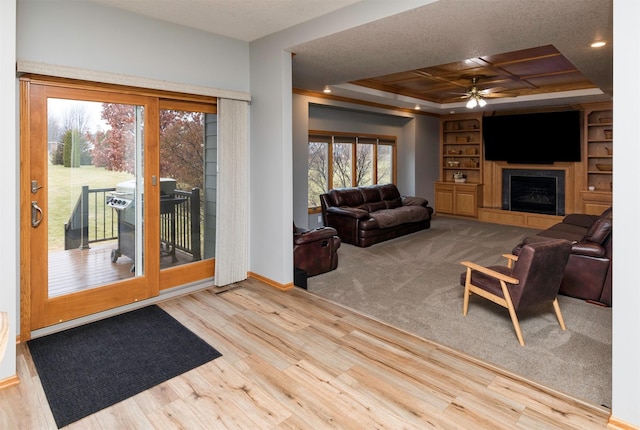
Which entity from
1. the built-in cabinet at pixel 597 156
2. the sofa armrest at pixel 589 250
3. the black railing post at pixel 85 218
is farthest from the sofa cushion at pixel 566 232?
the black railing post at pixel 85 218

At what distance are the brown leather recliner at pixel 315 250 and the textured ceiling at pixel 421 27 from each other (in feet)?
6.88

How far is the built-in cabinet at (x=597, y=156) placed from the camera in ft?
25.1

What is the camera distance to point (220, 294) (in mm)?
4066

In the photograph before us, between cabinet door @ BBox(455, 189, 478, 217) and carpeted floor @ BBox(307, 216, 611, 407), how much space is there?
123 inches

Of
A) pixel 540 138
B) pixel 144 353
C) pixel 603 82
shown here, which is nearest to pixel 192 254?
pixel 144 353

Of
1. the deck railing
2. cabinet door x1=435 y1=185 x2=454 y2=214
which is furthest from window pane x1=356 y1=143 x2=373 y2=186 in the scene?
the deck railing

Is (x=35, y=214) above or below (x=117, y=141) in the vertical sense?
below

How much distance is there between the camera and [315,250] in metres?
4.88

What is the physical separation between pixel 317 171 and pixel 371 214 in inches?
56.3

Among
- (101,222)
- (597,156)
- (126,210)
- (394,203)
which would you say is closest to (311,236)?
(126,210)

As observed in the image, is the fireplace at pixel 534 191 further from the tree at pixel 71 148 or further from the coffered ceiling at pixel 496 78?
the tree at pixel 71 148

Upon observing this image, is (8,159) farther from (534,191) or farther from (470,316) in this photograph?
(534,191)

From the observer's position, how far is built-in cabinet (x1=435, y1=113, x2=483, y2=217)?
9.36m

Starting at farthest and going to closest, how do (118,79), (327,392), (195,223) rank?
1. (195,223)
2. (118,79)
3. (327,392)
